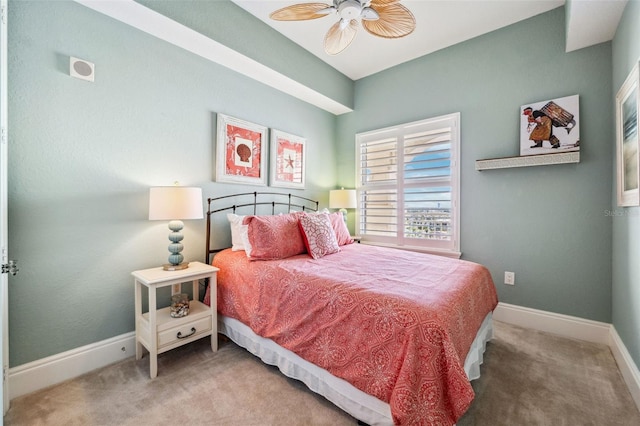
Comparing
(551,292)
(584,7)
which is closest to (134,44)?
(584,7)

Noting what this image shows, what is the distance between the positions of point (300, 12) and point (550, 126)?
2431 mm

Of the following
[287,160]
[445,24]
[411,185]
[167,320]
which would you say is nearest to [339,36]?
[445,24]

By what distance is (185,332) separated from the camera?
6.72 feet

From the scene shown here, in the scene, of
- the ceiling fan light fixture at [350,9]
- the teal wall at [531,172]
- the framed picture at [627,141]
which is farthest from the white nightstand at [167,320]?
the framed picture at [627,141]

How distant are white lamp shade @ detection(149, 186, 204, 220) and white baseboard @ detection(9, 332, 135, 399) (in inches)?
39.6

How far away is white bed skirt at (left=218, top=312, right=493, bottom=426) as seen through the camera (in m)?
1.42

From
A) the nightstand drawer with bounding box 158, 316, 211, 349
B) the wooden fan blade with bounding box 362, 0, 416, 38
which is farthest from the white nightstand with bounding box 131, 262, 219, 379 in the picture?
the wooden fan blade with bounding box 362, 0, 416, 38

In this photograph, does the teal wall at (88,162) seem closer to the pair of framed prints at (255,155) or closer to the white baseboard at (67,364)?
the white baseboard at (67,364)

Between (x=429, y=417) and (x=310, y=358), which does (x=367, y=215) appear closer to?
(x=310, y=358)

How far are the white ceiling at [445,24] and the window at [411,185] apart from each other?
33.8 inches

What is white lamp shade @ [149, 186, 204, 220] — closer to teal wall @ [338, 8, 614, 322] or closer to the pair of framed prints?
the pair of framed prints

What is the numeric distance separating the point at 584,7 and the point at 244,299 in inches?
130

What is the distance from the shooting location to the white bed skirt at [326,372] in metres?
1.42

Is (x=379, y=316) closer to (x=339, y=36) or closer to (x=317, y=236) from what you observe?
(x=317, y=236)
